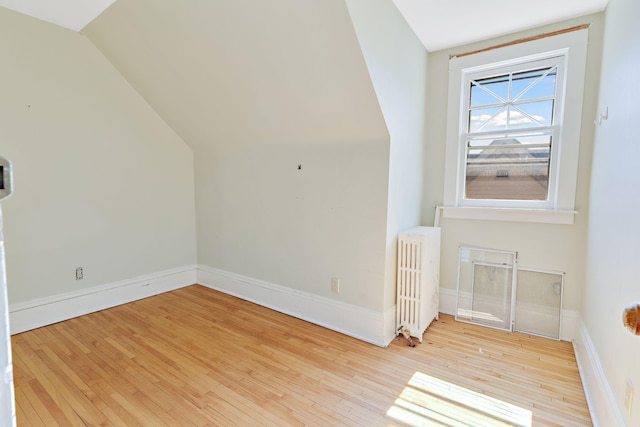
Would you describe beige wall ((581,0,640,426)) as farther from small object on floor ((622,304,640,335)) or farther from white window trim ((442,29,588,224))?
small object on floor ((622,304,640,335))

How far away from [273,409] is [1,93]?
3058mm

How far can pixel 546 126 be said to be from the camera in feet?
8.23

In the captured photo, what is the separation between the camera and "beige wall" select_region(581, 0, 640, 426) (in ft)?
4.26

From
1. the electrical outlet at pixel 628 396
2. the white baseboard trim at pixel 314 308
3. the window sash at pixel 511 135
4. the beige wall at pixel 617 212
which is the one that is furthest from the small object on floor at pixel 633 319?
the window sash at pixel 511 135

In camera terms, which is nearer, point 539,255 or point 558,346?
point 558,346

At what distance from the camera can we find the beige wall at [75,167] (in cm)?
248

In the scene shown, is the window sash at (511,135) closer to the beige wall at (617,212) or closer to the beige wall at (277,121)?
the beige wall at (617,212)

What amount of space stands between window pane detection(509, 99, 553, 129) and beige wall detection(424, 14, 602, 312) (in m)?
0.24

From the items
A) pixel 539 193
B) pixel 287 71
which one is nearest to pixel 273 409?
pixel 287 71

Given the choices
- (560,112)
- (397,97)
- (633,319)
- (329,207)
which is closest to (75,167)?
(329,207)

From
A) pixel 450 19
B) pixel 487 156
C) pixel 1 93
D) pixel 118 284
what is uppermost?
pixel 450 19

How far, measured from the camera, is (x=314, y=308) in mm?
2775

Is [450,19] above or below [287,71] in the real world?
above

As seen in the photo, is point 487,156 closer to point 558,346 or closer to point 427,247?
point 427,247
